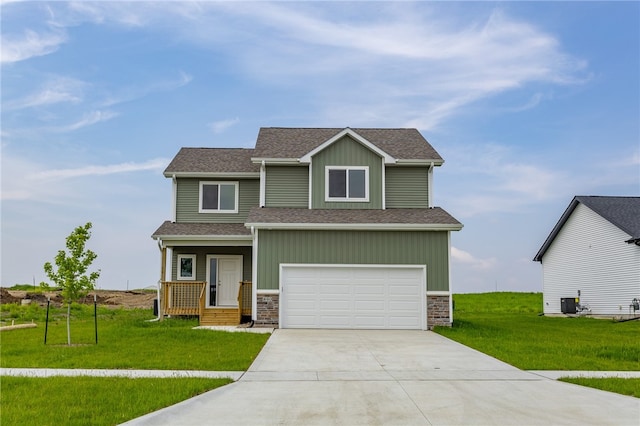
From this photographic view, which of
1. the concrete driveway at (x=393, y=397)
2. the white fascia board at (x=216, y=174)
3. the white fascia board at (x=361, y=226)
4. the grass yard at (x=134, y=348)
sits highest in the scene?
the white fascia board at (x=216, y=174)

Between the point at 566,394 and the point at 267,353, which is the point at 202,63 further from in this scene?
the point at 566,394

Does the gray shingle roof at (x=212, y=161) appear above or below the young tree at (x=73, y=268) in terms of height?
above

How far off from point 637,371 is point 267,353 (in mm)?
7866

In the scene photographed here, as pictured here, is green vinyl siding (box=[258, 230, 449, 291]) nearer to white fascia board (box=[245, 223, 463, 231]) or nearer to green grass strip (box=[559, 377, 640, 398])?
white fascia board (box=[245, 223, 463, 231])

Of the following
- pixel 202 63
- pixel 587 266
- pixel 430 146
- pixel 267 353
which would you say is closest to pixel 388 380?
pixel 267 353

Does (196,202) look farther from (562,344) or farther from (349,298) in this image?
(562,344)

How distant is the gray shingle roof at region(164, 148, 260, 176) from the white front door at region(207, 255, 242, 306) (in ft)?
12.0

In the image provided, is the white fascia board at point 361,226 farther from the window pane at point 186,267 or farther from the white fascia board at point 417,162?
the window pane at point 186,267

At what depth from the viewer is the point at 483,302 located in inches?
1633

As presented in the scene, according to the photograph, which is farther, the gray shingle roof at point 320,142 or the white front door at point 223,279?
the white front door at point 223,279

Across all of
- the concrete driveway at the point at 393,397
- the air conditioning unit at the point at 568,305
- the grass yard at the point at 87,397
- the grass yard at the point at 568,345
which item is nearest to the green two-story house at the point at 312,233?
the grass yard at the point at 568,345

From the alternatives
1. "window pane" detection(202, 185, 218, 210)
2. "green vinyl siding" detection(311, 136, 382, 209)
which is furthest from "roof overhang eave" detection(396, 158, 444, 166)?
"window pane" detection(202, 185, 218, 210)

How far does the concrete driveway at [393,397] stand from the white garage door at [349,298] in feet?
21.2

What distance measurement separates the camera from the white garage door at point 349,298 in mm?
20375
